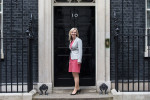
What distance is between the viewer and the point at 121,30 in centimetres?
761

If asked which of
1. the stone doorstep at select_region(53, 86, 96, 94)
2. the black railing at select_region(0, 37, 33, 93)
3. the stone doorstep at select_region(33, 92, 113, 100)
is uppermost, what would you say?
the black railing at select_region(0, 37, 33, 93)

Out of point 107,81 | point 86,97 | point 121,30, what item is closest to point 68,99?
point 86,97

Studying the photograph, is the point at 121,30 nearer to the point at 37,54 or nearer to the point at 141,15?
the point at 141,15

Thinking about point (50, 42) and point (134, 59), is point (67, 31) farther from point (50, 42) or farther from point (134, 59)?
point (134, 59)

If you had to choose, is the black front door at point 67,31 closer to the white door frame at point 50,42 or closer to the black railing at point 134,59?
the white door frame at point 50,42

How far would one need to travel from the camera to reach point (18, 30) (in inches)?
300

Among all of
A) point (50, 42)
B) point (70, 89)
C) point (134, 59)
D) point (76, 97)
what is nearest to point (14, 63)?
point (50, 42)

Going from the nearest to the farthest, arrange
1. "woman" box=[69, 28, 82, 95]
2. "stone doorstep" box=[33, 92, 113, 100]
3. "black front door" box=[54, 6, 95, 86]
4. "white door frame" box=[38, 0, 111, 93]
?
1. "stone doorstep" box=[33, 92, 113, 100]
2. "woman" box=[69, 28, 82, 95]
3. "white door frame" box=[38, 0, 111, 93]
4. "black front door" box=[54, 6, 95, 86]

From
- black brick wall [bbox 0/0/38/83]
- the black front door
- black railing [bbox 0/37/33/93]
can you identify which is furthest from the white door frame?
black railing [bbox 0/37/33/93]

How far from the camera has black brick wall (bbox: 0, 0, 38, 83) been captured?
758cm

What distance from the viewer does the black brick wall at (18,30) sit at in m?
7.58

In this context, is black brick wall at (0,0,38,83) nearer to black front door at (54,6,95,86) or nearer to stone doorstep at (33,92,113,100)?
black front door at (54,6,95,86)

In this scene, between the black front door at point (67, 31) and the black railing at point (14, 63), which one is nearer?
the black railing at point (14, 63)

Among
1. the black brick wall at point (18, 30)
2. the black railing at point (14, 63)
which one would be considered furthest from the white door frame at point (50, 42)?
the black railing at point (14, 63)
